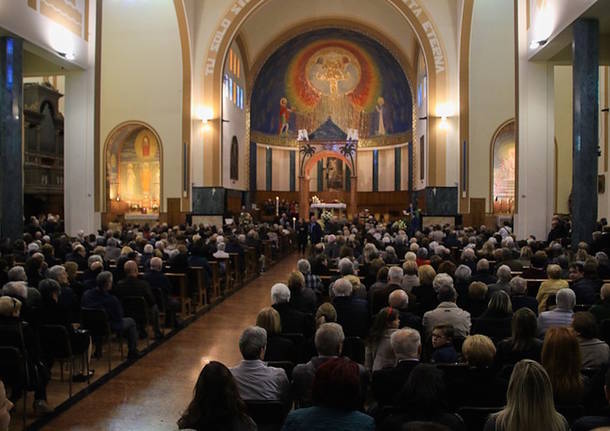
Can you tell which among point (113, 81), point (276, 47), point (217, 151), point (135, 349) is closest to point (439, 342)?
point (135, 349)

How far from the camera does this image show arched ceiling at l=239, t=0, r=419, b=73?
27.8 metres

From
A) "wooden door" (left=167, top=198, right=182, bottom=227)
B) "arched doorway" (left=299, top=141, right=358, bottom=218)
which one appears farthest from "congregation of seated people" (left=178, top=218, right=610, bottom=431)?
"arched doorway" (left=299, top=141, right=358, bottom=218)

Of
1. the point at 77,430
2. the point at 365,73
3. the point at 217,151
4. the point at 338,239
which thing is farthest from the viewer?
the point at 365,73

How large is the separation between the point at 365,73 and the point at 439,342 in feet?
92.7

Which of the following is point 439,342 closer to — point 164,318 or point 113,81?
point 164,318

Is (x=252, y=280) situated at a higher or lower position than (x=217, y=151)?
lower

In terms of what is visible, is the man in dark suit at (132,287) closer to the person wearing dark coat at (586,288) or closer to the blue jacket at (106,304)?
the blue jacket at (106,304)

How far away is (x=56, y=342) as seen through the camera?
605 centimetres

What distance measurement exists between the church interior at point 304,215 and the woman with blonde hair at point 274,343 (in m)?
0.02

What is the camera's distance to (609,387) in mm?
3162

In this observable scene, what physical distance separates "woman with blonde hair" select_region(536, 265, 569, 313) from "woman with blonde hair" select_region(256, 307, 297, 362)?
3554mm

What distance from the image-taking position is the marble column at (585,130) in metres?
11.3

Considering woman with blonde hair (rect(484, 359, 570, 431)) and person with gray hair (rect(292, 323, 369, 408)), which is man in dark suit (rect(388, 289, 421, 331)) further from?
woman with blonde hair (rect(484, 359, 570, 431))

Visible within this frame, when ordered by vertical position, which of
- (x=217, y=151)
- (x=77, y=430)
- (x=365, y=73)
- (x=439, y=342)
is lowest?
(x=77, y=430)
